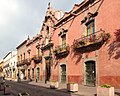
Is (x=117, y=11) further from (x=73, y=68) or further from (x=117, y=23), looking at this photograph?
(x=73, y=68)

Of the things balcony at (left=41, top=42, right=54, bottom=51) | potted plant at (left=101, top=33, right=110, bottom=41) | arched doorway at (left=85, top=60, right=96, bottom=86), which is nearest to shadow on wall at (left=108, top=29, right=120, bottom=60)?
potted plant at (left=101, top=33, right=110, bottom=41)

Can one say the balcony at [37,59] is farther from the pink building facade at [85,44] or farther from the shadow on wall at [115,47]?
the shadow on wall at [115,47]

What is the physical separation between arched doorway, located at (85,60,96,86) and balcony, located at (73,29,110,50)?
1.91m

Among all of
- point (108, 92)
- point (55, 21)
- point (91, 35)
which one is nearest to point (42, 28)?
point (55, 21)

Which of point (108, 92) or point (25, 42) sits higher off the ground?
point (25, 42)

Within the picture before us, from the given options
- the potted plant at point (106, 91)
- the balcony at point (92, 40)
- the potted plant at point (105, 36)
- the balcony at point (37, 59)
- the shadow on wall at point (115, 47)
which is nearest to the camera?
the potted plant at point (106, 91)

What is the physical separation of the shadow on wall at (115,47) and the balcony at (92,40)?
84 centimetres

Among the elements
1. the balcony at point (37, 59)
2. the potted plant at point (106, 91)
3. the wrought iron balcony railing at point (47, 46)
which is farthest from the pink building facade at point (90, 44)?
the balcony at point (37, 59)

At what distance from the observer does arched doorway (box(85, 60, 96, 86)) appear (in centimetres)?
2075

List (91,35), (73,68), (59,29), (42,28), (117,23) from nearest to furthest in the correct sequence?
(117,23), (91,35), (73,68), (59,29), (42,28)

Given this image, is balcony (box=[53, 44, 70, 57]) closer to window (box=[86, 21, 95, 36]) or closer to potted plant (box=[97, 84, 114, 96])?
window (box=[86, 21, 95, 36])

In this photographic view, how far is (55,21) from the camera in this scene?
31922mm

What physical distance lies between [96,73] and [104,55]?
6.98ft

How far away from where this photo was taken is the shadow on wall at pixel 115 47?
17219 millimetres
